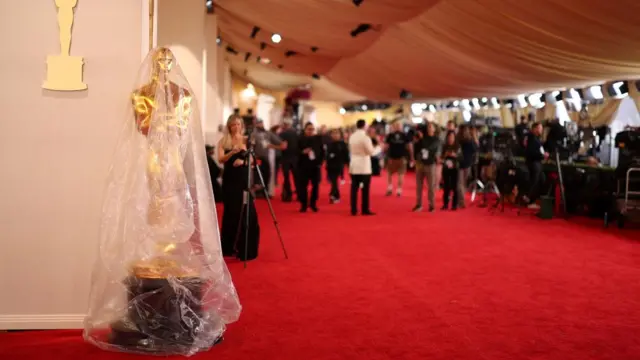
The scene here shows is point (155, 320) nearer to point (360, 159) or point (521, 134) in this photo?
point (360, 159)

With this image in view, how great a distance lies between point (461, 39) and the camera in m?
10.0

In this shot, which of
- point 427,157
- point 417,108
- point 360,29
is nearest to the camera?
point 360,29

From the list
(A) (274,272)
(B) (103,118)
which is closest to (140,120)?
(B) (103,118)

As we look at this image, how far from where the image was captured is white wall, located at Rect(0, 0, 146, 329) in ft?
15.6

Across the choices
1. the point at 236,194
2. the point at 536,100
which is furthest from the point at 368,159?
the point at 536,100

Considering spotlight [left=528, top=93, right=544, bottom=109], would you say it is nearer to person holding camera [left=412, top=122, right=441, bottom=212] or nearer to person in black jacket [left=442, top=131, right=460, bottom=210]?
person in black jacket [left=442, top=131, right=460, bottom=210]

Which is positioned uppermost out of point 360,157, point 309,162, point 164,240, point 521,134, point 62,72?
point 62,72

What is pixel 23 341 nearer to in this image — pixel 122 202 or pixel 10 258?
pixel 10 258

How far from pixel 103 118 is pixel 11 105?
23.6 inches

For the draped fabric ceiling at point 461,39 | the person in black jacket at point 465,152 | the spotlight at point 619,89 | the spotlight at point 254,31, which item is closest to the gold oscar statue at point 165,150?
the draped fabric ceiling at point 461,39

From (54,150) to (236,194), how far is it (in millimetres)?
2919

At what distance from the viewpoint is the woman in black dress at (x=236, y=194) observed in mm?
7359

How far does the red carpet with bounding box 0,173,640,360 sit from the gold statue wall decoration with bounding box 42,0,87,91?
166 cm

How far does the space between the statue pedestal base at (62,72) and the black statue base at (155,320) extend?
1408 millimetres
